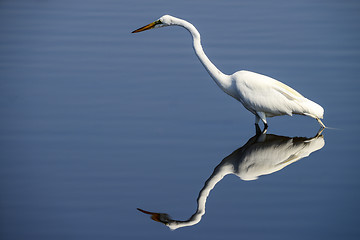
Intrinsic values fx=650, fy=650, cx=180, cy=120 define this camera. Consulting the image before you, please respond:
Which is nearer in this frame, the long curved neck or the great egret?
the great egret

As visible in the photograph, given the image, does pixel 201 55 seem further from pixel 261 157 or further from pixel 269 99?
pixel 261 157

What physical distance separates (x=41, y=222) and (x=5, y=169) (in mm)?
1172

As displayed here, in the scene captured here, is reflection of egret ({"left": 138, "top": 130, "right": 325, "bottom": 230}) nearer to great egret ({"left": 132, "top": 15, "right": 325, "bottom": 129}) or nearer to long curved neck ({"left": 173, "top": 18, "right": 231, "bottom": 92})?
great egret ({"left": 132, "top": 15, "right": 325, "bottom": 129})

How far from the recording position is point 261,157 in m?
6.50

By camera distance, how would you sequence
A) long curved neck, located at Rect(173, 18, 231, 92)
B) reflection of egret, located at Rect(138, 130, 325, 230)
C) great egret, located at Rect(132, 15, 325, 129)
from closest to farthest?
reflection of egret, located at Rect(138, 130, 325, 230) → great egret, located at Rect(132, 15, 325, 129) → long curved neck, located at Rect(173, 18, 231, 92)

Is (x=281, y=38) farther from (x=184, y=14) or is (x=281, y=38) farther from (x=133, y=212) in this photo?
(x=133, y=212)

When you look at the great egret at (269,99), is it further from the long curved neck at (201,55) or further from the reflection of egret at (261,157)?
the reflection of egret at (261,157)

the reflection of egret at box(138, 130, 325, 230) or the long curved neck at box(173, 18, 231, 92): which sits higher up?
the long curved neck at box(173, 18, 231, 92)

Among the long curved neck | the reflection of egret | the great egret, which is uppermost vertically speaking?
the long curved neck

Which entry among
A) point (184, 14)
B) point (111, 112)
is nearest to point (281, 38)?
point (184, 14)

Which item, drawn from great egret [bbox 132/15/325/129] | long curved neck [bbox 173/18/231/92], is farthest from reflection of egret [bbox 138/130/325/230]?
long curved neck [bbox 173/18/231/92]

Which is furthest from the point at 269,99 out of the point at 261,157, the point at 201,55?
the point at 201,55

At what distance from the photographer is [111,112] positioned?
7602mm

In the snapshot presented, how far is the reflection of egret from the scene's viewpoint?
6082 millimetres
